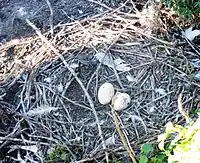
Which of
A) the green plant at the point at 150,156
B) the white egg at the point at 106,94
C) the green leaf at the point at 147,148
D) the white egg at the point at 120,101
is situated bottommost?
the green plant at the point at 150,156

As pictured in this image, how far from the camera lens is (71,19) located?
9.06 feet

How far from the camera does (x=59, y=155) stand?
217 centimetres

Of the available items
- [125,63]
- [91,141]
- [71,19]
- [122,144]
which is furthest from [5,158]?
[71,19]

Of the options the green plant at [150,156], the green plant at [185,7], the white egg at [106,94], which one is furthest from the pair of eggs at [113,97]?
the green plant at [185,7]

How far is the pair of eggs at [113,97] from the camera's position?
2.27m

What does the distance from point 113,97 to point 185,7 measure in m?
0.61

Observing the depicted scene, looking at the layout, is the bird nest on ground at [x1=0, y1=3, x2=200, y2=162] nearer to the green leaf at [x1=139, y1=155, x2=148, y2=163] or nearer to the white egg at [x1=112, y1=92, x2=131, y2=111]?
the white egg at [x1=112, y1=92, x2=131, y2=111]

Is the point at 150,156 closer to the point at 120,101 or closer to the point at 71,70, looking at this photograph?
the point at 120,101

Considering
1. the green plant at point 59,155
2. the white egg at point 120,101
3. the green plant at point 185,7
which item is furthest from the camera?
the green plant at point 185,7

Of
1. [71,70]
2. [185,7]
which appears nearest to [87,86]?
[71,70]

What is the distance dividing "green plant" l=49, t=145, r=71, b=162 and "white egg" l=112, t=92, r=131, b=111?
0.32 meters

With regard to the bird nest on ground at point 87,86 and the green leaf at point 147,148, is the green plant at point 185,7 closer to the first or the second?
the bird nest on ground at point 87,86

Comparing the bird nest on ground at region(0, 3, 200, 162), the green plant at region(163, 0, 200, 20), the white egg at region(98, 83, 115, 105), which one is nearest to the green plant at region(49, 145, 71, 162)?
the bird nest on ground at region(0, 3, 200, 162)

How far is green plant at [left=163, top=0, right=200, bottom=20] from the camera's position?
2.46 metres
